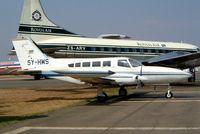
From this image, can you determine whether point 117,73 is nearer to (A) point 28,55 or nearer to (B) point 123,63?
(B) point 123,63

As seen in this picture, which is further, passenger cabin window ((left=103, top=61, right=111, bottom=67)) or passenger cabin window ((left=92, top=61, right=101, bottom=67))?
Answer: passenger cabin window ((left=92, top=61, right=101, bottom=67))

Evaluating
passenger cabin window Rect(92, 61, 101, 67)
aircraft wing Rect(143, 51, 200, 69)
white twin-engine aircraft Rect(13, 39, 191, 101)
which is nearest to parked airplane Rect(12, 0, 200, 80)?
aircraft wing Rect(143, 51, 200, 69)

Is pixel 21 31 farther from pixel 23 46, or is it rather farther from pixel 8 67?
pixel 8 67

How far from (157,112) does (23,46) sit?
12.2 m

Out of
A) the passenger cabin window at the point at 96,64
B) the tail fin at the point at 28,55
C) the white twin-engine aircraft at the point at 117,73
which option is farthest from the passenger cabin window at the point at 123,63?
the tail fin at the point at 28,55

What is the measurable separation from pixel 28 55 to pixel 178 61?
14.9 metres

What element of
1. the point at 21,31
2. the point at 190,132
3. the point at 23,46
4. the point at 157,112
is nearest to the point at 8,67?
the point at 21,31

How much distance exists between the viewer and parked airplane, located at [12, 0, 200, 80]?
108 feet

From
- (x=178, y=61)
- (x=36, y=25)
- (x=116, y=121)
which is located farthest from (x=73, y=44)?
(x=116, y=121)

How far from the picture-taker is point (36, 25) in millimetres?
33375

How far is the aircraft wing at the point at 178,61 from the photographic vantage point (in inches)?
1347

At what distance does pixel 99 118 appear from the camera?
520 inches

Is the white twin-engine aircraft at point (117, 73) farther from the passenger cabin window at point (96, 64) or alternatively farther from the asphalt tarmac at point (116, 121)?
the asphalt tarmac at point (116, 121)

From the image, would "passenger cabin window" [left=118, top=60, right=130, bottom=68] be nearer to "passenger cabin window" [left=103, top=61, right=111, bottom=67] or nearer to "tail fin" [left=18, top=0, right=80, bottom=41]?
"passenger cabin window" [left=103, top=61, right=111, bottom=67]
